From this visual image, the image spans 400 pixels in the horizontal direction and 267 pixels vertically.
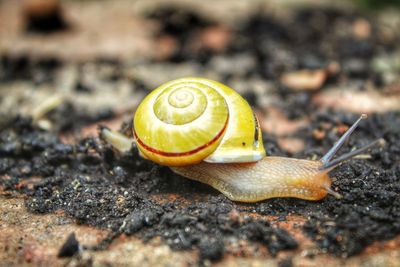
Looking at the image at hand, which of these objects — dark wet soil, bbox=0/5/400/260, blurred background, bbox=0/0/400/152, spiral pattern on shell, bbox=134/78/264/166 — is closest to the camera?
dark wet soil, bbox=0/5/400/260

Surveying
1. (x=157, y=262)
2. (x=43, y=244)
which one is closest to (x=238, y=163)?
(x=157, y=262)

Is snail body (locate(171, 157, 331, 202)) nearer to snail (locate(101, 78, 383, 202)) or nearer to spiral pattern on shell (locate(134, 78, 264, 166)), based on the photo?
snail (locate(101, 78, 383, 202))

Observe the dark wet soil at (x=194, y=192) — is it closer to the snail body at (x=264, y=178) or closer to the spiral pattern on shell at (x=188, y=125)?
the snail body at (x=264, y=178)

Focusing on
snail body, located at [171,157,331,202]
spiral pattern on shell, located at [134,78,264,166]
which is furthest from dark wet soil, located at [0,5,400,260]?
spiral pattern on shell, located at [134,78,264,166]

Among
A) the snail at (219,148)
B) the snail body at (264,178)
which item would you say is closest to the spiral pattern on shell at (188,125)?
the snail at (219,148)

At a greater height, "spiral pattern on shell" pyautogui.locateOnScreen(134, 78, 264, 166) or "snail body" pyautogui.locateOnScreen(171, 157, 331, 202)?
"spiral pattern on shell" pyautogui.locateOnScreen(134, 78, 264, 166)

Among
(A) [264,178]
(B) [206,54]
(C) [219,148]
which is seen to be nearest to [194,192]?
(C) [219,148]

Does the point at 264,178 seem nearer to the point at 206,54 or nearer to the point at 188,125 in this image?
the point at 188,125

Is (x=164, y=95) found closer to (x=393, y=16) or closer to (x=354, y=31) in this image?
(x=354, y=31)
